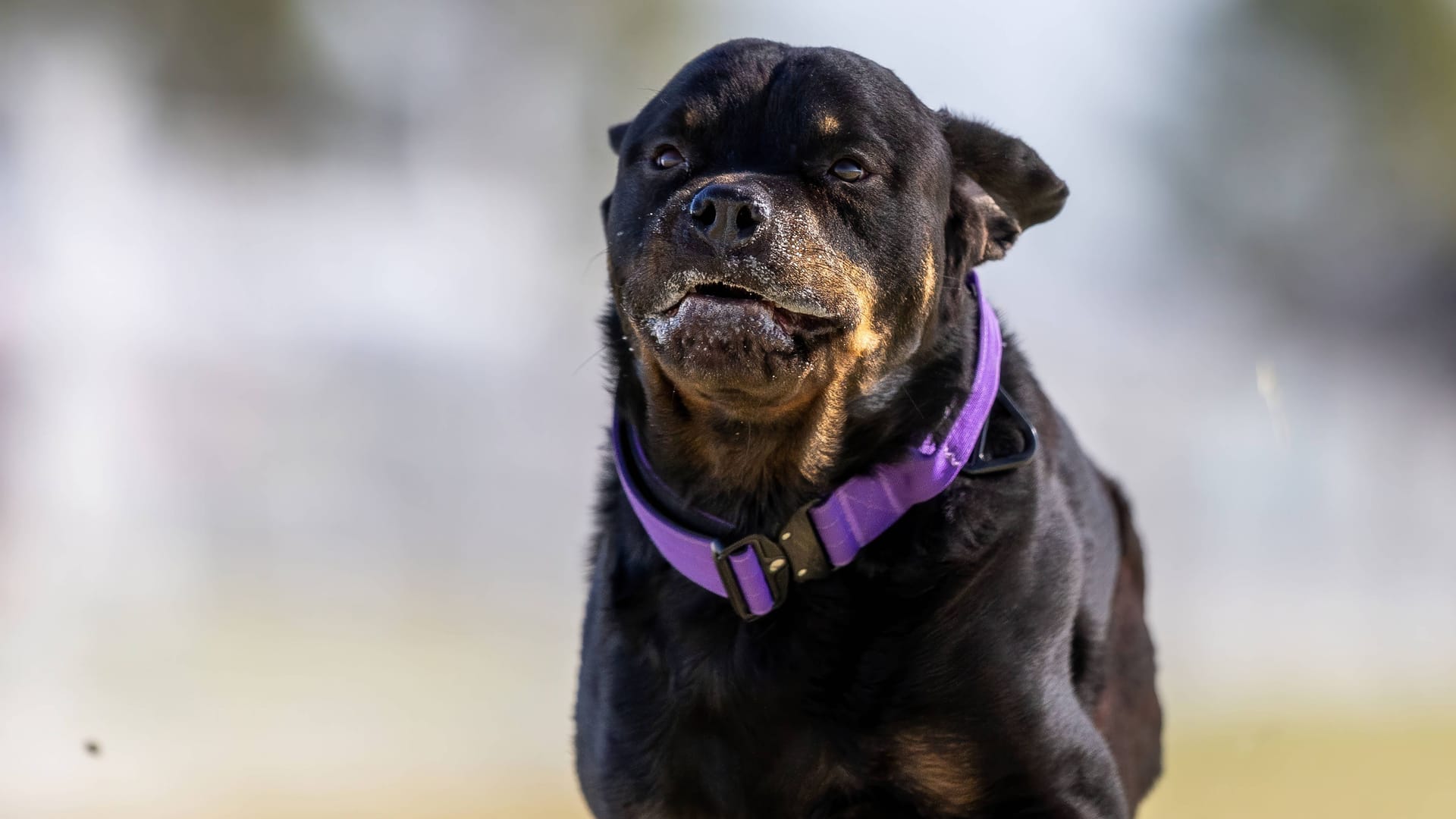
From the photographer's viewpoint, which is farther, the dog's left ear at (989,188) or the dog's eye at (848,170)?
the dog's left ear at (989,188)

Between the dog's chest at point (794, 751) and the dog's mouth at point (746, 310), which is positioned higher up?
the dog's mouth at point (746, 310)

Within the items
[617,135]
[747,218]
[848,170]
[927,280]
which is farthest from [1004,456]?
[617,135]

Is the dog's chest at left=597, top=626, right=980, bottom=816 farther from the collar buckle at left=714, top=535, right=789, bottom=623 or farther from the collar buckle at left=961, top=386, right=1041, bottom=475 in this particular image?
the collar buckle at left=961, top=386, right=1041, bottom=475

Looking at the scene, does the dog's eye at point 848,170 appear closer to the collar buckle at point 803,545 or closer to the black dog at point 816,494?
the black dog at point 816,494

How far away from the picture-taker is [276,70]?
6.17 metres

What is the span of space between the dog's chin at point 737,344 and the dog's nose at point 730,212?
0.32 feet

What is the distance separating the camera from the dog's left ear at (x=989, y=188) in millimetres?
2520

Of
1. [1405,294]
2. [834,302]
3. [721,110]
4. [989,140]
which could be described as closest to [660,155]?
[721,110]

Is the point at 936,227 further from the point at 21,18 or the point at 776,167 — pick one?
the point at 21,18

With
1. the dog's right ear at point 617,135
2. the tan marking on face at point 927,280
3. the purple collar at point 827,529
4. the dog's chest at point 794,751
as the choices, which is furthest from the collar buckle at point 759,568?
the dog's right ear at point 617,135

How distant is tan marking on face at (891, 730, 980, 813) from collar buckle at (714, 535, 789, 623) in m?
0.29

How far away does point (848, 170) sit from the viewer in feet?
7.38

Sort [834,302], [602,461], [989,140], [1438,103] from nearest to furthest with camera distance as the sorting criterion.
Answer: [834,302]
[989,140]
[602,461]
[1438,103]

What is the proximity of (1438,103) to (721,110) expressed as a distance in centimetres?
575
